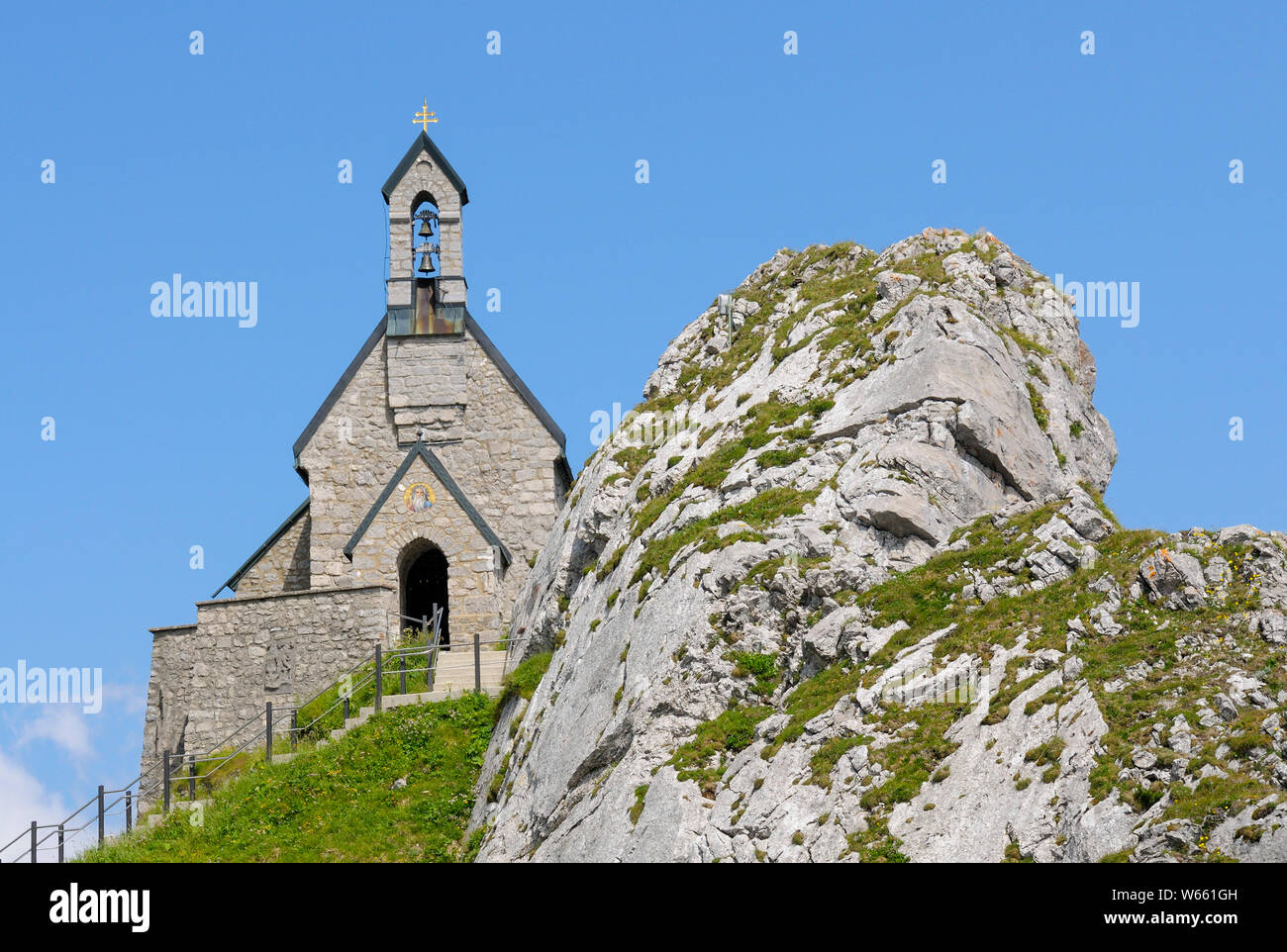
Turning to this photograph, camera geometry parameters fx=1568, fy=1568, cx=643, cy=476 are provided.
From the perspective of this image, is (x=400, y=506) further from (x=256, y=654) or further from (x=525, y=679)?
(x=525, y=679)

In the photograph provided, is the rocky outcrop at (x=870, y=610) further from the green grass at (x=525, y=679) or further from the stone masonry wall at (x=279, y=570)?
the stone masonry wall at (x=279, y=570)

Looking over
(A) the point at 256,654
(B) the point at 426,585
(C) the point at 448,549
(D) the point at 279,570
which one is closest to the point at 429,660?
(A) the point at 256,654

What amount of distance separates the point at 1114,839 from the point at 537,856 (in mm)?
7021

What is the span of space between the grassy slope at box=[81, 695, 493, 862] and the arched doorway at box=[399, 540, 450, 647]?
728 cm

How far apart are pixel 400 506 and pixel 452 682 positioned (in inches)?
238

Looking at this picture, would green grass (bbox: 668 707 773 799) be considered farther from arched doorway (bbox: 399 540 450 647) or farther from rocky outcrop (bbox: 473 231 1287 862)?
arched doorway (bbox: 399 540 450 647)

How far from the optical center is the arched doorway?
102 feet

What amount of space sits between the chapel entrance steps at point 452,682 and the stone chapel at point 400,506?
1.79 metres

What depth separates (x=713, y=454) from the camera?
21125mm

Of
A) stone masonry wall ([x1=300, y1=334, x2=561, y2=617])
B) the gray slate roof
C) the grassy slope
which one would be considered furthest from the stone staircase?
stone masonry wall ([x1=300, y1=334, x2=561, y2=617])
